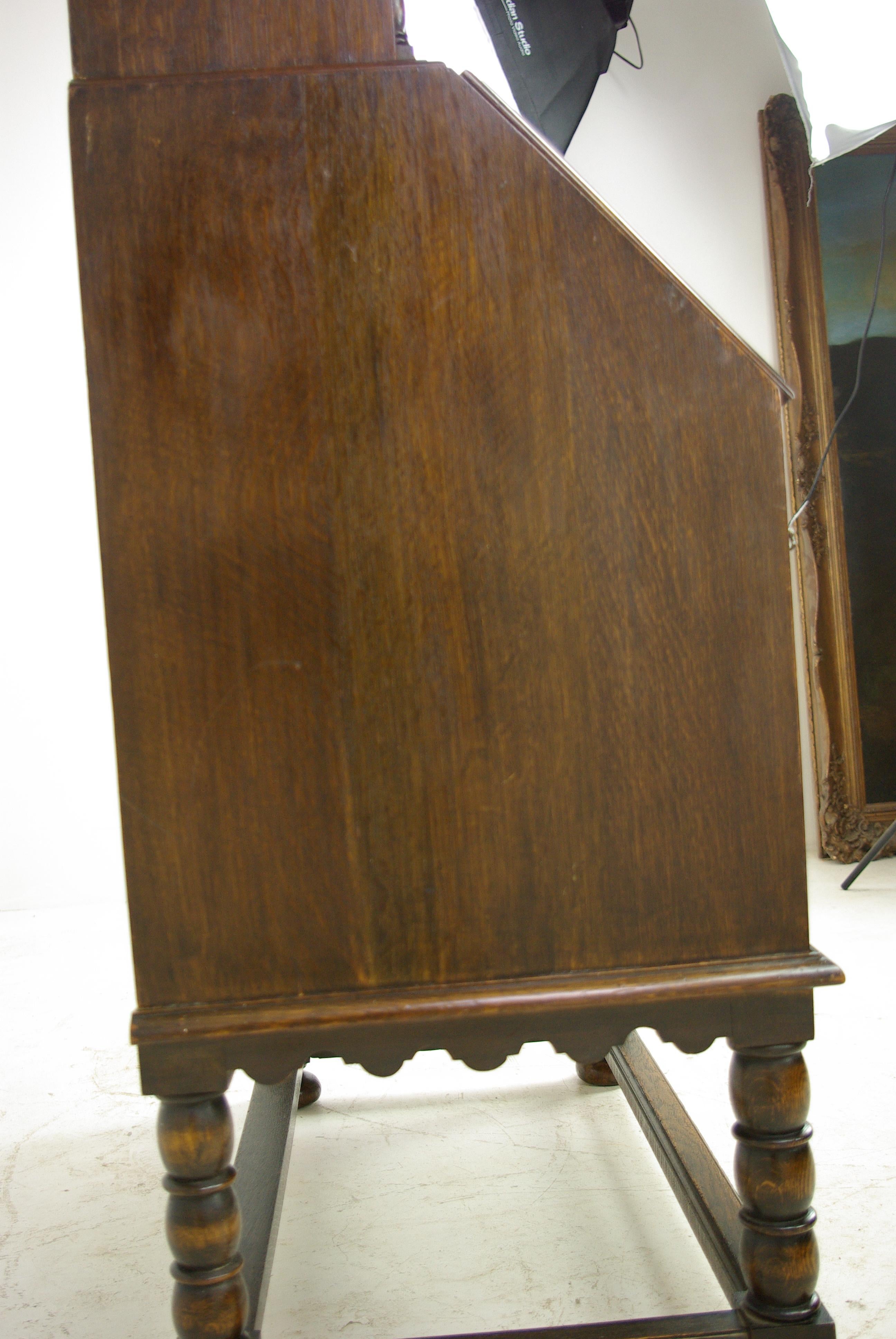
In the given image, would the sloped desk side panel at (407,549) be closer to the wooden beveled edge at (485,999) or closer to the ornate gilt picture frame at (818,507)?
the wooden beveled edge at (485,999)

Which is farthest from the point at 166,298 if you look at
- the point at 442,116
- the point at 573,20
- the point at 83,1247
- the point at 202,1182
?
A: the point at 573,20

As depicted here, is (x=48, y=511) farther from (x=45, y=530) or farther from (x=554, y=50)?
(x=554, y=50)

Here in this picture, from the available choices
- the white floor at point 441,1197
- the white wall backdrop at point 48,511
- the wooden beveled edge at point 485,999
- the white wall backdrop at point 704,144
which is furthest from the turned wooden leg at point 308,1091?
the white wall backdrop at point 704,144

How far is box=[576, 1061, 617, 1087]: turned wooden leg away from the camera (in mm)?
A: 1576

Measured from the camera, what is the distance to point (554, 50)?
283 cm

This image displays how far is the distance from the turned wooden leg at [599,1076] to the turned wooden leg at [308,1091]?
433 millimetres

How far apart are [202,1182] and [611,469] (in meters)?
0.64

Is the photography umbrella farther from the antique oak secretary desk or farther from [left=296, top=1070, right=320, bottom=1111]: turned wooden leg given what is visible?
[left=296, top=1070, right=320, bottom=1111]: turned wooden leg

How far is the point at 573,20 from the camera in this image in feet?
9.32

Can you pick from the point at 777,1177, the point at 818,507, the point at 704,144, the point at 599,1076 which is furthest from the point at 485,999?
the point at 704,144

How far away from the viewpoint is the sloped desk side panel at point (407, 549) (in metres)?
0.73

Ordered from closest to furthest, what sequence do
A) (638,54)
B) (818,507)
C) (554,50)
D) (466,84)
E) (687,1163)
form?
(466,84), (687,1163), (554,50), (818,507), (638,54)

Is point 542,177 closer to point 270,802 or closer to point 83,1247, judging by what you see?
point 270,802

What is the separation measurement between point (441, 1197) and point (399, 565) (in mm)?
919
